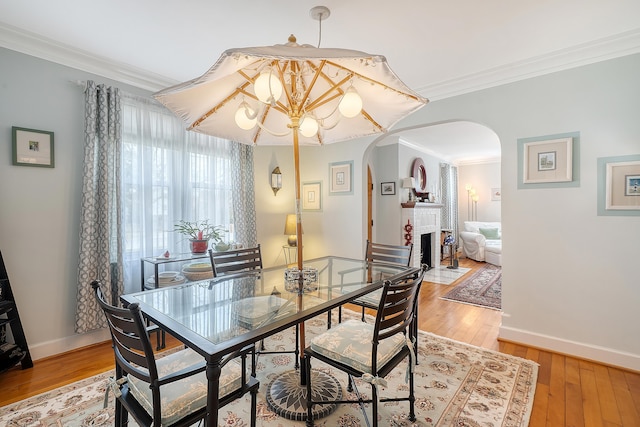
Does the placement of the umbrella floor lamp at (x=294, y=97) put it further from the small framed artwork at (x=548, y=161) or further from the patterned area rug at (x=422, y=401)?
the small framed artwork at (x=548, y=161)

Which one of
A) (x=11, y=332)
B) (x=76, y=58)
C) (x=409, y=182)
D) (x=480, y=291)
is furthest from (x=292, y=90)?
(x=480, y=291)

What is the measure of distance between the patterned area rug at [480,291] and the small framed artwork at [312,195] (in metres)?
2.21

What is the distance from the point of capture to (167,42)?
88.0 inches

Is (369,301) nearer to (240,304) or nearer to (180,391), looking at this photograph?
(240,304)

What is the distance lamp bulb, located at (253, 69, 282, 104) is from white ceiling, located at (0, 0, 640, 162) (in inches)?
30.8

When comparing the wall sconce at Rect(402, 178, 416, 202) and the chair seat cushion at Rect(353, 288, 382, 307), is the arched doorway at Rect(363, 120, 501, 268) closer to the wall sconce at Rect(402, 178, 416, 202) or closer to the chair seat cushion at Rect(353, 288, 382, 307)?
the wall sconce at Rect(402, 178, 416, 202)

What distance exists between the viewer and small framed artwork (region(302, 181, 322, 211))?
165 inches

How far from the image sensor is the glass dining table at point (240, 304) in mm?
1028

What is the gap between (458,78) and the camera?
9.25 ft

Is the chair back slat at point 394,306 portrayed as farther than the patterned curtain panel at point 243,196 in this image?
No

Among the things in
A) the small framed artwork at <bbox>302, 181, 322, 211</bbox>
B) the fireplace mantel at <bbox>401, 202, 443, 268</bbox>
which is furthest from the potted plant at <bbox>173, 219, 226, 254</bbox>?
the fireplace mantel at <bbox>401, 202, 443, 268</bbox>

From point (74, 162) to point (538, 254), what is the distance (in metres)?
4.21

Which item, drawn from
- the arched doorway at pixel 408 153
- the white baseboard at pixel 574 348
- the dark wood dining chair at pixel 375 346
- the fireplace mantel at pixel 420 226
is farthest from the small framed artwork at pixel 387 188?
the dark wood dining chair at pixel 375 346

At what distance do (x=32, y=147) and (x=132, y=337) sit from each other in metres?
2.26
